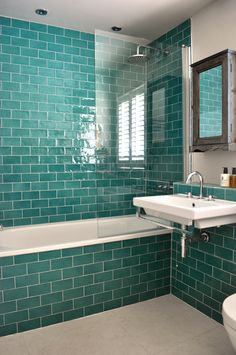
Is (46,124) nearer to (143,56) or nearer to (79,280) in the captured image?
(143,56)

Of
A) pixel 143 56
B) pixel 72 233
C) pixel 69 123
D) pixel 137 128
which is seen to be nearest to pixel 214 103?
pixel 137 128

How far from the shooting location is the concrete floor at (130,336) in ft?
6.74

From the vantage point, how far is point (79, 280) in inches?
96.7

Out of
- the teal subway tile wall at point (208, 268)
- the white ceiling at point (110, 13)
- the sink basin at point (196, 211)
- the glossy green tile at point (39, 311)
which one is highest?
the white ceiling at point (110, 13)

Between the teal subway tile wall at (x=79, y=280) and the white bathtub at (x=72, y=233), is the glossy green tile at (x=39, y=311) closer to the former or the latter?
the teal subway tile wall at (x=79, y=280)

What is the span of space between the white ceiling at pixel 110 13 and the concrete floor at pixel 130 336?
9.06ft

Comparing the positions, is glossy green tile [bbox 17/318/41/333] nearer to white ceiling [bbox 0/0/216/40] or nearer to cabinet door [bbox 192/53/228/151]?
cabinet door [bbox 192/53/228/151]

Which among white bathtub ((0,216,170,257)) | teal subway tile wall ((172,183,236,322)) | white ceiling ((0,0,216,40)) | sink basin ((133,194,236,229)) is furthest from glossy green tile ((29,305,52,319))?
white ceiling ((0,0,216,40))

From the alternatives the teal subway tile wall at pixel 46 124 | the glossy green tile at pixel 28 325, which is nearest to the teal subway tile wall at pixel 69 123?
the teal subway tile wall at pixel 46 124

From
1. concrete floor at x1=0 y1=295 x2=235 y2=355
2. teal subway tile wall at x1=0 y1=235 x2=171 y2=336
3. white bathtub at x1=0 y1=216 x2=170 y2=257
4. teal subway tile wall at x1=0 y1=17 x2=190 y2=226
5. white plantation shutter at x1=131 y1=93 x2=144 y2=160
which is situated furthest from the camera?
white plantation shutter at x1=131 y1=93 x2=144 y2=160

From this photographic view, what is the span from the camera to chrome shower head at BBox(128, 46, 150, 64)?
300 centimetres

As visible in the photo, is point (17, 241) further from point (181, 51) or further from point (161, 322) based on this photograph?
point (181, 51)

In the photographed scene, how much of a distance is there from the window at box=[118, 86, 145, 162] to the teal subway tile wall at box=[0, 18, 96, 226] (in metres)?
0.49

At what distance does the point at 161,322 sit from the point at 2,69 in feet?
9.25
